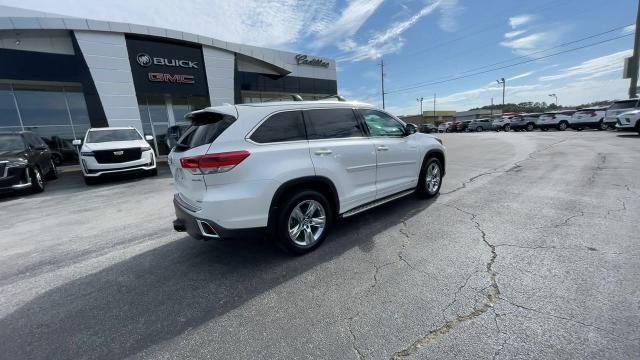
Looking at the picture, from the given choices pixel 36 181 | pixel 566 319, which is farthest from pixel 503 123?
pixel 36 181

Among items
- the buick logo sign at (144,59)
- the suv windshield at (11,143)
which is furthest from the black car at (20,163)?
the buick logo sign at (144,59)

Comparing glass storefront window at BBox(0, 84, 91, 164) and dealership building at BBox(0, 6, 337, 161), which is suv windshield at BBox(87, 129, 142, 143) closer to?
dealership building at BBox(0, 6, 337, 161)

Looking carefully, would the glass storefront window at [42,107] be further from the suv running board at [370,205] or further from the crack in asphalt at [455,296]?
the crack in asphalt at [455,296]

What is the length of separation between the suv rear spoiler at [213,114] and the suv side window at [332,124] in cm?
90

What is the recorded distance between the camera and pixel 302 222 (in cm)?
339

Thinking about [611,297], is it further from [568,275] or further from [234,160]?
[234,160]

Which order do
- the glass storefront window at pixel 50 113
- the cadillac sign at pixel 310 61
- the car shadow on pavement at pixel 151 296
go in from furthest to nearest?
1. the cadillac sign at pixel 310 61
2. the glass storefront window at pixel 50 113
3. the car shadow on pavement at pixel 151 296

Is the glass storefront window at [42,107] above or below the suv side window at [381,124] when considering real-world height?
above

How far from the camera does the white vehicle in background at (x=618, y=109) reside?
16938mm

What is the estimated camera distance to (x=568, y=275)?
2645mm

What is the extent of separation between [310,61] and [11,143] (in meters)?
20.1

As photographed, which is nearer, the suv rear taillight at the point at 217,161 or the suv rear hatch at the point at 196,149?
the suv rear taillight at the point at 217,161

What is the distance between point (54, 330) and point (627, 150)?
15.6m

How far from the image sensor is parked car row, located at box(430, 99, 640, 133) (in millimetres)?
15553
